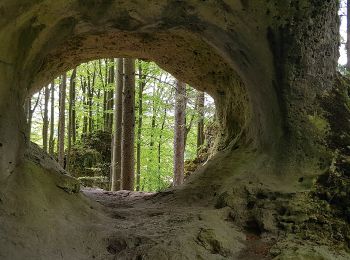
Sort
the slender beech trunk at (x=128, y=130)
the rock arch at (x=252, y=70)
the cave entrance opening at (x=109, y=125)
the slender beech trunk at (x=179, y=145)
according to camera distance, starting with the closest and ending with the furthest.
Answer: the rock arch at (x=252, y=70), the slender beech trunk at (x=128, y=130), the slender beech trunk at (x=179, y=145), the cave entrance opening at (x=109, y=125)

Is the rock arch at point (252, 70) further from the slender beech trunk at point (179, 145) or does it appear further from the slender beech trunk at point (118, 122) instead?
the slender beech trunk at point (179, 145)

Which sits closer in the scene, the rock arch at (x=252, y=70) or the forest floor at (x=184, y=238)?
the forest floor at (x=184, y=238)

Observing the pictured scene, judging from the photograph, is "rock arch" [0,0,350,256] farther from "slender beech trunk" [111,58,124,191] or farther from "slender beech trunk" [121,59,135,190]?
"slender beech trunk" [111,58,124,191]

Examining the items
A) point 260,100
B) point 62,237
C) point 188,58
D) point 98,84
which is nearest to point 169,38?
point 188,58

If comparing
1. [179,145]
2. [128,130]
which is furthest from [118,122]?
[179,145]

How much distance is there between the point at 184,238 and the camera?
156 inches

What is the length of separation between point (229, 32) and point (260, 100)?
1.03m

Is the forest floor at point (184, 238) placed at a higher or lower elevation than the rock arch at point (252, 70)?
lower

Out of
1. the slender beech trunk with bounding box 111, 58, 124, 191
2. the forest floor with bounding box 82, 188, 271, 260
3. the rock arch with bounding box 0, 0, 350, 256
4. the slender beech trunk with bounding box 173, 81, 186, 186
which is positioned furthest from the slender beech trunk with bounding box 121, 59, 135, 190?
the forest floor with bounding box 82, 188, 271, 260

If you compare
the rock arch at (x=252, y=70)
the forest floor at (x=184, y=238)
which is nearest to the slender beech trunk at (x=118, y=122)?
the rock arch at (x=252, y=70)

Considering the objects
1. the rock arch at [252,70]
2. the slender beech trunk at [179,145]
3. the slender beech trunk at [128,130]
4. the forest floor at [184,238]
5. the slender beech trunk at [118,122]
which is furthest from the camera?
the slender beech trunk at [179,145]

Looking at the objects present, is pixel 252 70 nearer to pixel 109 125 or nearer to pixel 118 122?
pixel 118 122

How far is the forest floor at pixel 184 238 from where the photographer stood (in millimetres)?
3756

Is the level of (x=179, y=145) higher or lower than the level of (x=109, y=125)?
lower
